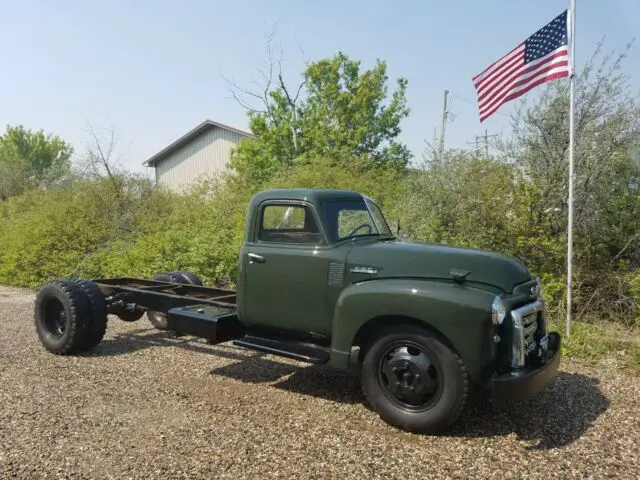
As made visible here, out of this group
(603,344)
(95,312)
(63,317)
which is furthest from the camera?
(63,317)

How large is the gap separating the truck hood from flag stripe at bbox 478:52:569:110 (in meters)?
3.79

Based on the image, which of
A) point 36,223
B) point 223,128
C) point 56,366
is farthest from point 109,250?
point 223,128

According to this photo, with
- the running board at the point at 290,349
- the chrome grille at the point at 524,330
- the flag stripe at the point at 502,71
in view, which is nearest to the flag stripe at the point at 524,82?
the flag stripe at the point at 502,71

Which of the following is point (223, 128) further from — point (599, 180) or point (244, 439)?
point (244, 439)

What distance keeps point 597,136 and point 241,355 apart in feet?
20.6

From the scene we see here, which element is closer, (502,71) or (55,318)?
(55,318)

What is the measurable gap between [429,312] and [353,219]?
1506mm

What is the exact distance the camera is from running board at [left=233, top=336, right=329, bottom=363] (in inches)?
186

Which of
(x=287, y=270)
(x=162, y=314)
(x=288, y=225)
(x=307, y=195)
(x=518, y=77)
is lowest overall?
(x=162, y=314)

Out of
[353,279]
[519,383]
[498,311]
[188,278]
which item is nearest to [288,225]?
[353,279]

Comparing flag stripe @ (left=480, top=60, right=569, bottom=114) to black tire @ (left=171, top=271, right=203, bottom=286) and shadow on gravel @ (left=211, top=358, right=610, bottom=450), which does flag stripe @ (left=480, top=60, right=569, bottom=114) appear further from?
black tire @ (left=171, top=271, right=203, bottom=286)

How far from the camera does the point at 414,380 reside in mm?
4188

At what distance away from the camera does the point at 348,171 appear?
43.9 ft

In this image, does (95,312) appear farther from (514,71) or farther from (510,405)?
(514,71)
